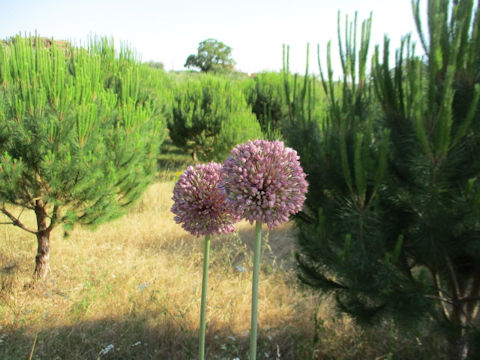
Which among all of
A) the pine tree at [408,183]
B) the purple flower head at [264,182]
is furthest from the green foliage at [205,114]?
the purple flower head at [264,182]

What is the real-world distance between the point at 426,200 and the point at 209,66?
130 feet

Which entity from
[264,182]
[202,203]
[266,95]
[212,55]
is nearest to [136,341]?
[202,203]

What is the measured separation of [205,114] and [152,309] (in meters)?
6.61

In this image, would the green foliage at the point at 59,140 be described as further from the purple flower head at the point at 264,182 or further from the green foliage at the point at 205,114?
the green foliage at the point at 205,114

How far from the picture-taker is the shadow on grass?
2.72 m

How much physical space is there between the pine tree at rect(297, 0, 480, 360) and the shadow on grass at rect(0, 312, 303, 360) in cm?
107

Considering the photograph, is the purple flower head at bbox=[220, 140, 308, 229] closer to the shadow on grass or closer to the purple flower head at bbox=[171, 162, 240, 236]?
the purple flower head at bbox=[171, 162, 240, 236]

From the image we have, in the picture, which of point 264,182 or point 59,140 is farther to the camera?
point 59,140

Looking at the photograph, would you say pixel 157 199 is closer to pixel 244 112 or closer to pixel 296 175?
pixel 244 112

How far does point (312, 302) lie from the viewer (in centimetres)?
346

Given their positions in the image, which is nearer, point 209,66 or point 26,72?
point 26,72

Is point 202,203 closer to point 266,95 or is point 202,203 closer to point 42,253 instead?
point 42,253

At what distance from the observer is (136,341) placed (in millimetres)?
2867

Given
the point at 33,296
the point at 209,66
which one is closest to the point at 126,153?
the point at 33,296
